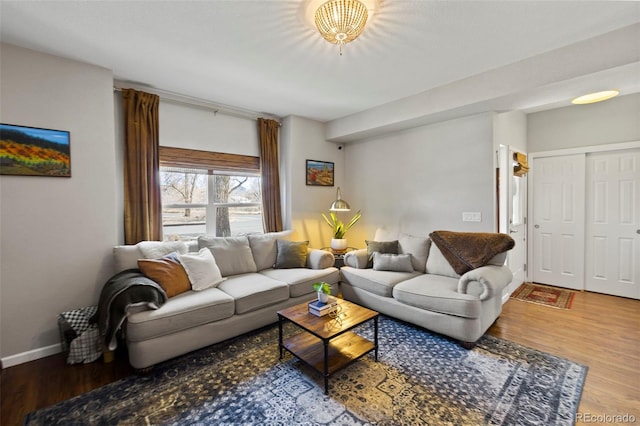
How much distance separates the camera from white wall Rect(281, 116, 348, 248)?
4352mm

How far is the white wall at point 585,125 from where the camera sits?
358 cm

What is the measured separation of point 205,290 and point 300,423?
5.05 ft

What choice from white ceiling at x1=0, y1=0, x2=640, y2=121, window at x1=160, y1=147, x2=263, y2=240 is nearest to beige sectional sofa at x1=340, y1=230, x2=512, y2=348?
window at x1=160, y1=147, x2=263, y2=240

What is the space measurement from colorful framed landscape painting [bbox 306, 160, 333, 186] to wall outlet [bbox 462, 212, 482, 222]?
2.17 meters

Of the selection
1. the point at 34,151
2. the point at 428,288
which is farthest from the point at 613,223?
the point at 34,151

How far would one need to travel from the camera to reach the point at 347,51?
97.0 inches

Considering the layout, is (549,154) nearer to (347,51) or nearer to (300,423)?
(347,51)

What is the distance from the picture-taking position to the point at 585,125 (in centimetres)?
390

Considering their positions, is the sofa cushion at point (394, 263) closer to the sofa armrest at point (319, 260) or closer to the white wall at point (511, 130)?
the sofa armrest at point (319, 260)

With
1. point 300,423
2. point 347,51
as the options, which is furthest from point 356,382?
point 347,51

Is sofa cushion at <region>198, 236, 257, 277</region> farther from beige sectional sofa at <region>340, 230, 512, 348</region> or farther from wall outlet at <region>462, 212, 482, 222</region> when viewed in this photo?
wall outlet at <region>462, 212, 482, 222</region>

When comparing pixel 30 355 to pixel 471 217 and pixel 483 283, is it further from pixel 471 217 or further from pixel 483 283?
pixel 471 217

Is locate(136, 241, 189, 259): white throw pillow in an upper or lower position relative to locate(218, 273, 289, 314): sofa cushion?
upper

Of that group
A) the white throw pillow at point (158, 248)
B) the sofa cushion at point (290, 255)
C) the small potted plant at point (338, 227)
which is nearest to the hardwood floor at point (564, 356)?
the white throw pillow at point (158, 248)
